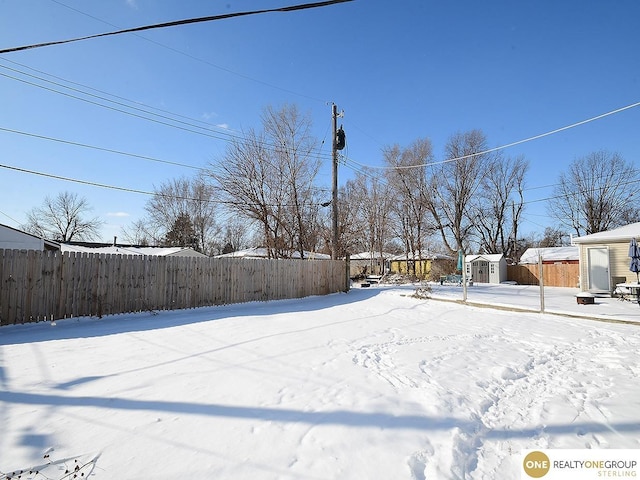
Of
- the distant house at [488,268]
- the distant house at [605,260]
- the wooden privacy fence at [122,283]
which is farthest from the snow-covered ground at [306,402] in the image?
the distant house at [488,268]

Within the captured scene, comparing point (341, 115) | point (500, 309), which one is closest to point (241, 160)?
point (341, 115)

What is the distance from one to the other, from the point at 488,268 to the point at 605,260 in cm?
1355

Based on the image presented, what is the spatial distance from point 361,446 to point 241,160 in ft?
56.4

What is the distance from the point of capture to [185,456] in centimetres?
238

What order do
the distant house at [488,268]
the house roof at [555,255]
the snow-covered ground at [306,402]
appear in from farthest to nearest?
the house roof at [555,255], the distant house at [488,268], the snow-covered ground at [306,402]

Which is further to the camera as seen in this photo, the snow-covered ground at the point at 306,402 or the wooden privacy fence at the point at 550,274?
the wooden privacy fence at the point at 550,274

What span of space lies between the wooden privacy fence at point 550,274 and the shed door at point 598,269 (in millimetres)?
3502

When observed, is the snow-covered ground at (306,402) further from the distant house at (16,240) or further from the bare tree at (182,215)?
the bare tree at (182,215)

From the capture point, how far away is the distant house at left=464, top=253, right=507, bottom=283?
2822cm

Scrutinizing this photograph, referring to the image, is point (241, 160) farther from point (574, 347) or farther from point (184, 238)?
point (184, 238)

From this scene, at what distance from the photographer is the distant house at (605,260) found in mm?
14789

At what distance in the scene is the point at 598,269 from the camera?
1559 centimetres

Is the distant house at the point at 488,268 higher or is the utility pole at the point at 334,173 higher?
the utility pole at the point at 334,173

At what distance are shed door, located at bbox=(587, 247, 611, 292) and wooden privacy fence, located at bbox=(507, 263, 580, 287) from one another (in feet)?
11.5
